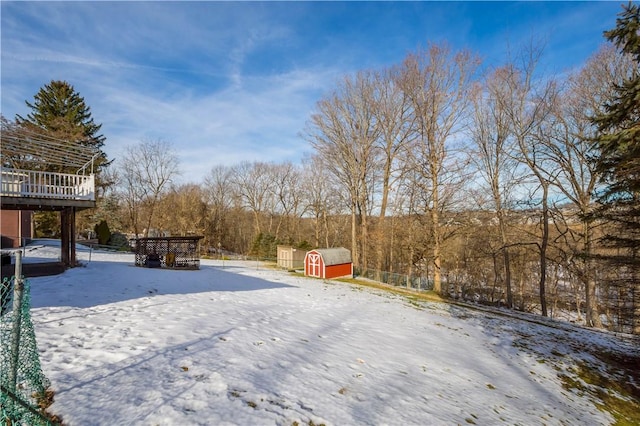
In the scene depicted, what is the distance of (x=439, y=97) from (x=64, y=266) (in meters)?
20.9

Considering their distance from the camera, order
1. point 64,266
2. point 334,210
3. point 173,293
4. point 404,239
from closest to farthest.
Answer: point 173,293 → point 64,266 → point 404,239 → point 334,210

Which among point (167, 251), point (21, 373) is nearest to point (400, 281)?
point (167, 251)

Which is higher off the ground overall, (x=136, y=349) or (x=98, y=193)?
(x=98, y=193)

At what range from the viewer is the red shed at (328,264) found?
21.4 metres

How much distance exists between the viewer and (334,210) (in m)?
37.0

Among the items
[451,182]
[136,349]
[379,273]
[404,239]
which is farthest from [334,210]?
[136,349]

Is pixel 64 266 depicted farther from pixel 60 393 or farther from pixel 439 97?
pixel 439 97

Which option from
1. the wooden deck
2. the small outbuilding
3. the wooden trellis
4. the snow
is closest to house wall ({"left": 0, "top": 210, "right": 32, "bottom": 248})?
the wooden trellis

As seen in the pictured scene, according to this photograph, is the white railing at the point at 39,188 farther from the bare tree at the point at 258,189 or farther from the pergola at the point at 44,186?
the bare tree at the point at 258,189

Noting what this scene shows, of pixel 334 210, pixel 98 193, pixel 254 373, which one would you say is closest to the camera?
pixel 254 373

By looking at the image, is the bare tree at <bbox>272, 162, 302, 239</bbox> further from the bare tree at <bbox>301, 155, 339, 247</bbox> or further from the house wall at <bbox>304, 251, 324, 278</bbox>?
the house wall at <bbox>304, 251, 324, 278</bbox>

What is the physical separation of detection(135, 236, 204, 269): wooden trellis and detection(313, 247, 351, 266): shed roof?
8.19 metres

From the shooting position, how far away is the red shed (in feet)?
70.1

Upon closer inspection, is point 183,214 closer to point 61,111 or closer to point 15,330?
point 61,111
